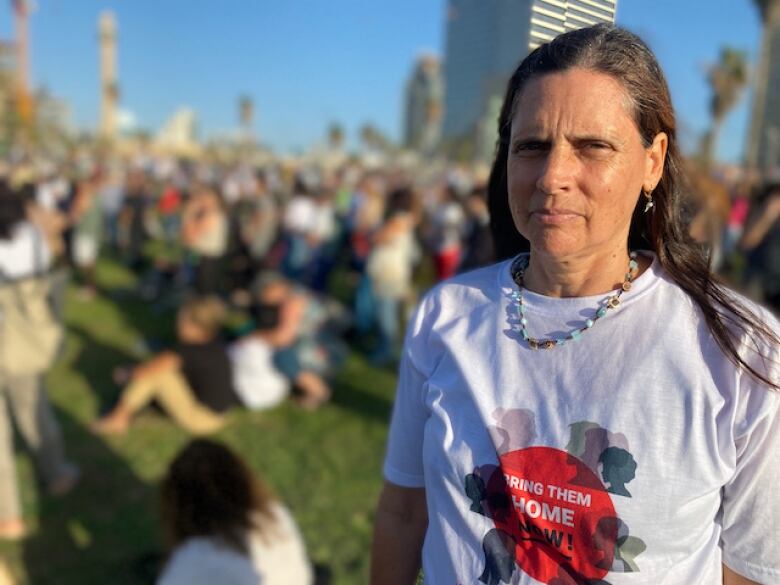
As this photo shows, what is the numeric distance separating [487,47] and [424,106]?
182ft

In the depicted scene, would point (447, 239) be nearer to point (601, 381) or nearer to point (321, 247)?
point (321, 247)

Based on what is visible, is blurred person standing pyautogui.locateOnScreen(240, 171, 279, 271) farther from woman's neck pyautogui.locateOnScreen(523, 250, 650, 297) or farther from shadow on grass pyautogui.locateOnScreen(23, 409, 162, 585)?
woman's neck pyautogui.locateOnScreen(523, 250, 650, 297)

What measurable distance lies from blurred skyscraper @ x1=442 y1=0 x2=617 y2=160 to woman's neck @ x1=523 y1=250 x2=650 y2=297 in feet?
1.60

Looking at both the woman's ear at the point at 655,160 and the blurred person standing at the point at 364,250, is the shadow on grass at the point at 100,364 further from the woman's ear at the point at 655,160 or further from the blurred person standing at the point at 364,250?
the woman's ear at the point at 655,160

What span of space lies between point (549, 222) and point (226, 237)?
27.5 ft

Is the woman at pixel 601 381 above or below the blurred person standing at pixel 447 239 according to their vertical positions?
above

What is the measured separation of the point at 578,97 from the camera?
1.09 meters

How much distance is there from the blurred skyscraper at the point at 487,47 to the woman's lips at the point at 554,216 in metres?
0.45

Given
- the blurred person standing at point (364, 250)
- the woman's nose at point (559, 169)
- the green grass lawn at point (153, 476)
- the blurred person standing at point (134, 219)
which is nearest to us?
the woman's nose at point (559, 169)

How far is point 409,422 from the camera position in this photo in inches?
54.1

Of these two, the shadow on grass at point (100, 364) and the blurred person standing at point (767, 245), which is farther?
the shadow on grass at point (100, 364)

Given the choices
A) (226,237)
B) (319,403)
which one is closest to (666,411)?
(319,403)

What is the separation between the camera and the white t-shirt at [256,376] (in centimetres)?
528

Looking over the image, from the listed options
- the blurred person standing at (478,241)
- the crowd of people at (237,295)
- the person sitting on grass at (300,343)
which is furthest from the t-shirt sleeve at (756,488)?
the person sitting on grass at (300,343)
